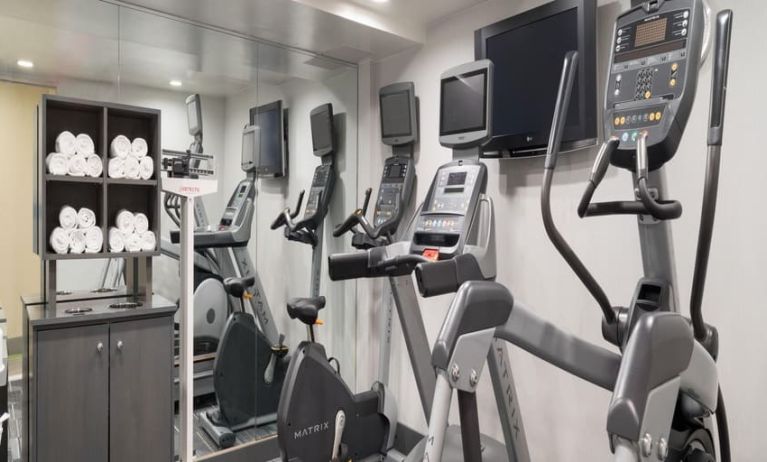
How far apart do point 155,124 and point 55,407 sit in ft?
4.94

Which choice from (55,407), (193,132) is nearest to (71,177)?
(193,132)

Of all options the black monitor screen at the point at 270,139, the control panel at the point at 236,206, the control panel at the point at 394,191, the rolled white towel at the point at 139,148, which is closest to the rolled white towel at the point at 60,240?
the rolled white towel at the point at 139,148

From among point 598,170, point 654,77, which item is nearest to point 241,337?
point 598,170

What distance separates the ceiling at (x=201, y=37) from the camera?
8.93ft

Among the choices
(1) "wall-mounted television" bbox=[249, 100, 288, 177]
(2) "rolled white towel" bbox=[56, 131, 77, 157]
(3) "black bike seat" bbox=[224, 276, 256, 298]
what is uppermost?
(1) "wall-mounted television" bbox=[249, 100, 288, 177]

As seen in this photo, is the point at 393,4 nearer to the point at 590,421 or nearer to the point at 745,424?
the point at 590,421

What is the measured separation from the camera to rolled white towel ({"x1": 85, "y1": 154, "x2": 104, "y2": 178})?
2.60 meters

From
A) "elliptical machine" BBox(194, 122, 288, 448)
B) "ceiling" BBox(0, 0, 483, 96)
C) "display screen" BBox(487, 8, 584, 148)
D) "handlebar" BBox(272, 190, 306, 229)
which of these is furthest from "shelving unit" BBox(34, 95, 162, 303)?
"display screen" BBox(487, 8, 584, 148)

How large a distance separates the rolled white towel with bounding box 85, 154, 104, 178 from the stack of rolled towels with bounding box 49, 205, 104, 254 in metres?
0.20

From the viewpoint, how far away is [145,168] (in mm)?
2756

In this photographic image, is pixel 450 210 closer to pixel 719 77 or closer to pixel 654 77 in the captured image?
pixel 654 77

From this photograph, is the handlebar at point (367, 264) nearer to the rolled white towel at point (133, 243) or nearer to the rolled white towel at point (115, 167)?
the rolled white towel at point (133, 243)

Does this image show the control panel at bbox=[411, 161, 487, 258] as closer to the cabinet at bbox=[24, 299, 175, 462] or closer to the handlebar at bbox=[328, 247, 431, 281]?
the handlebar at bbox=[328, 247, 431, 281]

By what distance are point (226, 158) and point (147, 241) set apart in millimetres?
823
